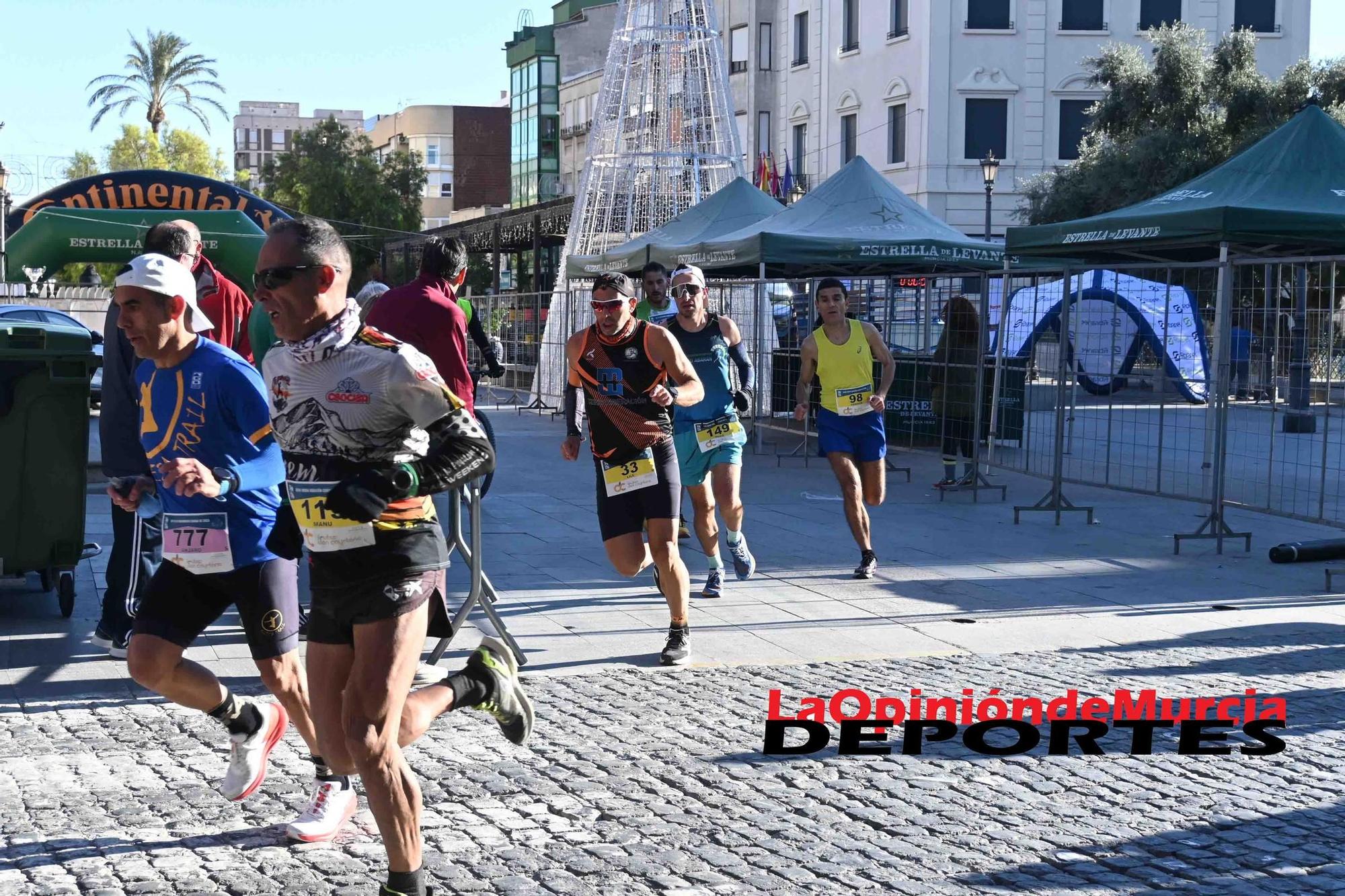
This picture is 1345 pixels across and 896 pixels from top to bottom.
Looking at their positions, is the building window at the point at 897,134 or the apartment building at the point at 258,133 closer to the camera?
the building window at the point at 897,134

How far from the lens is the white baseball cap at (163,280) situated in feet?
16.2

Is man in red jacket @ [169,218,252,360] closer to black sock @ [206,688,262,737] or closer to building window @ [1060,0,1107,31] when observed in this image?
black sock @ [206,688,262,737]

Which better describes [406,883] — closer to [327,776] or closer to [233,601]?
[327,776]

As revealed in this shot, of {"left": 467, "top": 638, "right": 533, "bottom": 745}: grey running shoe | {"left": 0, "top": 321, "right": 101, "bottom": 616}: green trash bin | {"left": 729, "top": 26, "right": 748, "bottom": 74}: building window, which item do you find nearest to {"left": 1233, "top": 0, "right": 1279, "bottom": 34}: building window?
{"left": 729, "top": 26, "right": 748, "bottom": 74}: building window

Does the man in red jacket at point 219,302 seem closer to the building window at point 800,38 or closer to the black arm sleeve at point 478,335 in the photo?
the black arm sleeve at point 478,335

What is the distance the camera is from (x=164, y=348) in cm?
497

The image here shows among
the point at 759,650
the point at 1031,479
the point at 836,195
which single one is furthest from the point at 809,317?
the point at 759,650

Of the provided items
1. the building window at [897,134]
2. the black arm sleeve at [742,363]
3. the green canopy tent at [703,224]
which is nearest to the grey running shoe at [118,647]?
the black arm sleeve at [742,363]

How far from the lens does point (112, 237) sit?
1677 centimetres

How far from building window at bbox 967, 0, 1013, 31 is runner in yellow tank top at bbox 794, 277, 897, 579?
37145mm

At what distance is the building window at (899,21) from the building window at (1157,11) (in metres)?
6.50

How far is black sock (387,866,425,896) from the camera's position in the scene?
12.9ft

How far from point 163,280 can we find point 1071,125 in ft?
142

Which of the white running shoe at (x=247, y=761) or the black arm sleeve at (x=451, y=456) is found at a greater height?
the black arm sleeve at (x=451, y=456)
